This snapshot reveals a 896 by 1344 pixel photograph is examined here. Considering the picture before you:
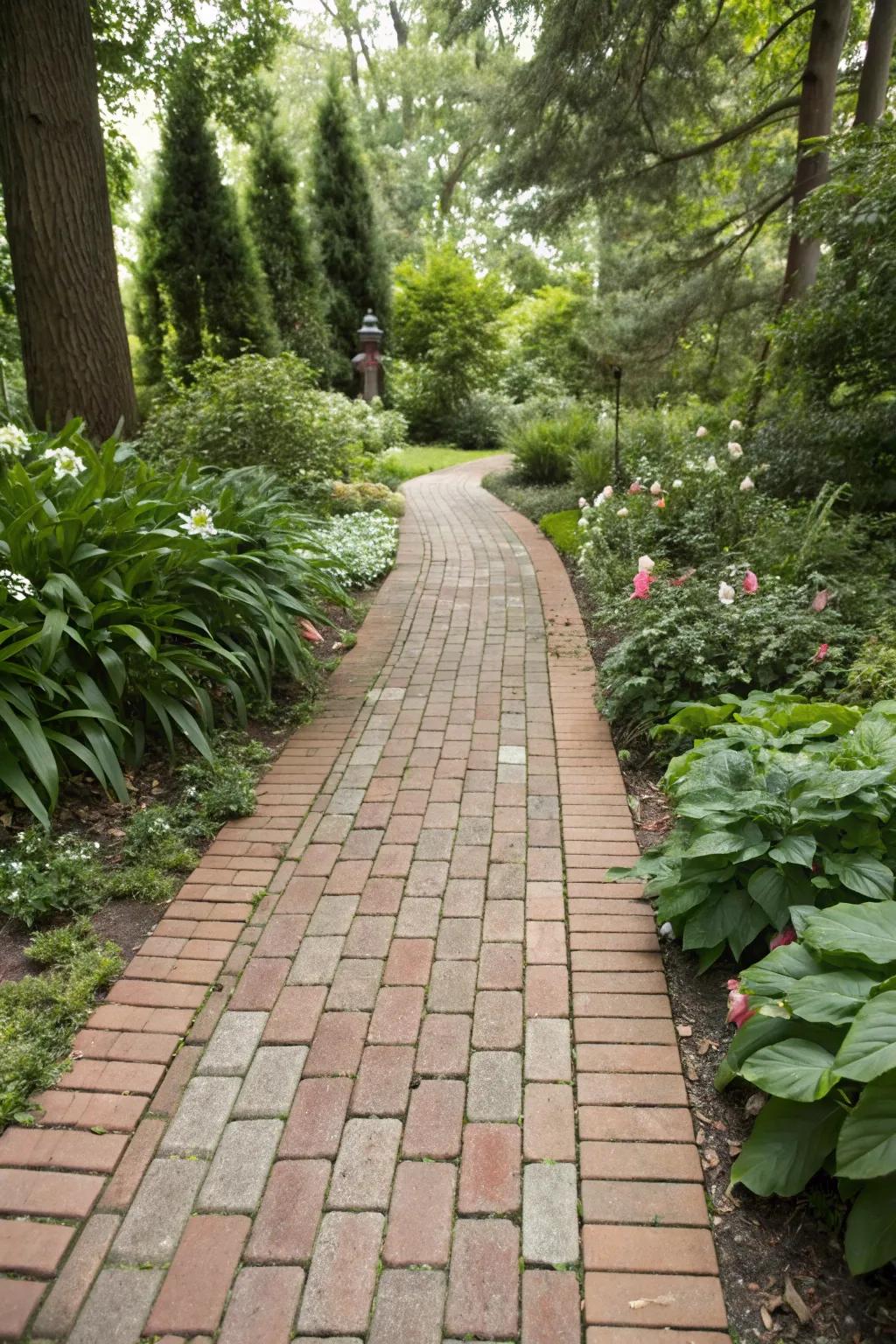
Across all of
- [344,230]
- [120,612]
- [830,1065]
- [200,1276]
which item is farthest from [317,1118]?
[344,230]

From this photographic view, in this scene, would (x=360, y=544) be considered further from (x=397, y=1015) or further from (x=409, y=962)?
(x=397, y=1015)

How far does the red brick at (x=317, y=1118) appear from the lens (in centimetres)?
172

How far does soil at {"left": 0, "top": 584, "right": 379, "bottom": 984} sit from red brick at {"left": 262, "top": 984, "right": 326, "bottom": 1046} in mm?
501

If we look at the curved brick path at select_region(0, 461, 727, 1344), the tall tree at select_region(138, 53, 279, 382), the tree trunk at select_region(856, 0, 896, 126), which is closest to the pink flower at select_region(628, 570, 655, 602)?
the curved brick path at select_region(0, 461, 727, 1344)

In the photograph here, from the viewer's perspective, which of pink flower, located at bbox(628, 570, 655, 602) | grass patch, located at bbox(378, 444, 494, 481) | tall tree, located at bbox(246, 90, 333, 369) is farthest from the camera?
tall tree, located at bbox(246, 90, 333, 369)

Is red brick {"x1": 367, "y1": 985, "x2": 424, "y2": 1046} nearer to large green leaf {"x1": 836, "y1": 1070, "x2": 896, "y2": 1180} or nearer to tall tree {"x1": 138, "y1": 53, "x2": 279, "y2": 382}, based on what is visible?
large green leaf {"x1": 836, "y1": 1070, "x2": 896, "y2": 1180}

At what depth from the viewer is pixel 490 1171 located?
1661 millimetres

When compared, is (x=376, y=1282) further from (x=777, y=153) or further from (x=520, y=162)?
(x=777, y=153)

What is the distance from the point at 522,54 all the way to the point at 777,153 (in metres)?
6.02

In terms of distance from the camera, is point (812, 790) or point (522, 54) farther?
point (522, 54)

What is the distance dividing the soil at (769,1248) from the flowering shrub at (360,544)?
443 cm

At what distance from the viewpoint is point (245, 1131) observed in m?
1.76

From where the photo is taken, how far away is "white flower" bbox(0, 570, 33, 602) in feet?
9.42

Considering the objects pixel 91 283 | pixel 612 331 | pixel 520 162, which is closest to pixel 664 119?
pixel 520 162
